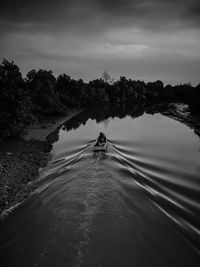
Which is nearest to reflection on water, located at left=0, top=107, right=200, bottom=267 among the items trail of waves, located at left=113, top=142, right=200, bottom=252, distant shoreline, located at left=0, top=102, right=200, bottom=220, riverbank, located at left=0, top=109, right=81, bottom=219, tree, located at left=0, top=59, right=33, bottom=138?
trail of waves, located at left=113, top=142, right=200, bottom=252

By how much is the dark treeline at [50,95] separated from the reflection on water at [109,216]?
14958mm

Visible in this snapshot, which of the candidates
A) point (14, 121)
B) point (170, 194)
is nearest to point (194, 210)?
point (170, 194)

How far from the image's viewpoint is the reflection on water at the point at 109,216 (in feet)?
60.5

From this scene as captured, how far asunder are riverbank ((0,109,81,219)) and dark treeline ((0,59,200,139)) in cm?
440

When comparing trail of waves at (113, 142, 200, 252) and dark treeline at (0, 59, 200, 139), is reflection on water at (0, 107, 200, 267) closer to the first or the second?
A: trail of waves at (113, 142, 200, 252)

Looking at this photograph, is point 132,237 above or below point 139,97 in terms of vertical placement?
below

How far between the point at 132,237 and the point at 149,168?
16.6 meters

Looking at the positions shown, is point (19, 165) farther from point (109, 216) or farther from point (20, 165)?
point (109, 216)

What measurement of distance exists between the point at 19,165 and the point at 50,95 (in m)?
65.3

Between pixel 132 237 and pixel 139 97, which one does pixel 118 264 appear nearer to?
pixel 132 237

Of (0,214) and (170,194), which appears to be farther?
(170,194)

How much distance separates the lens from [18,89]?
47500 mm

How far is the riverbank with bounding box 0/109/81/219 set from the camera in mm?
27016

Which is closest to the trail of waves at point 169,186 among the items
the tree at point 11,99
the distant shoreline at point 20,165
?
the distant shoreline at point 20,165
